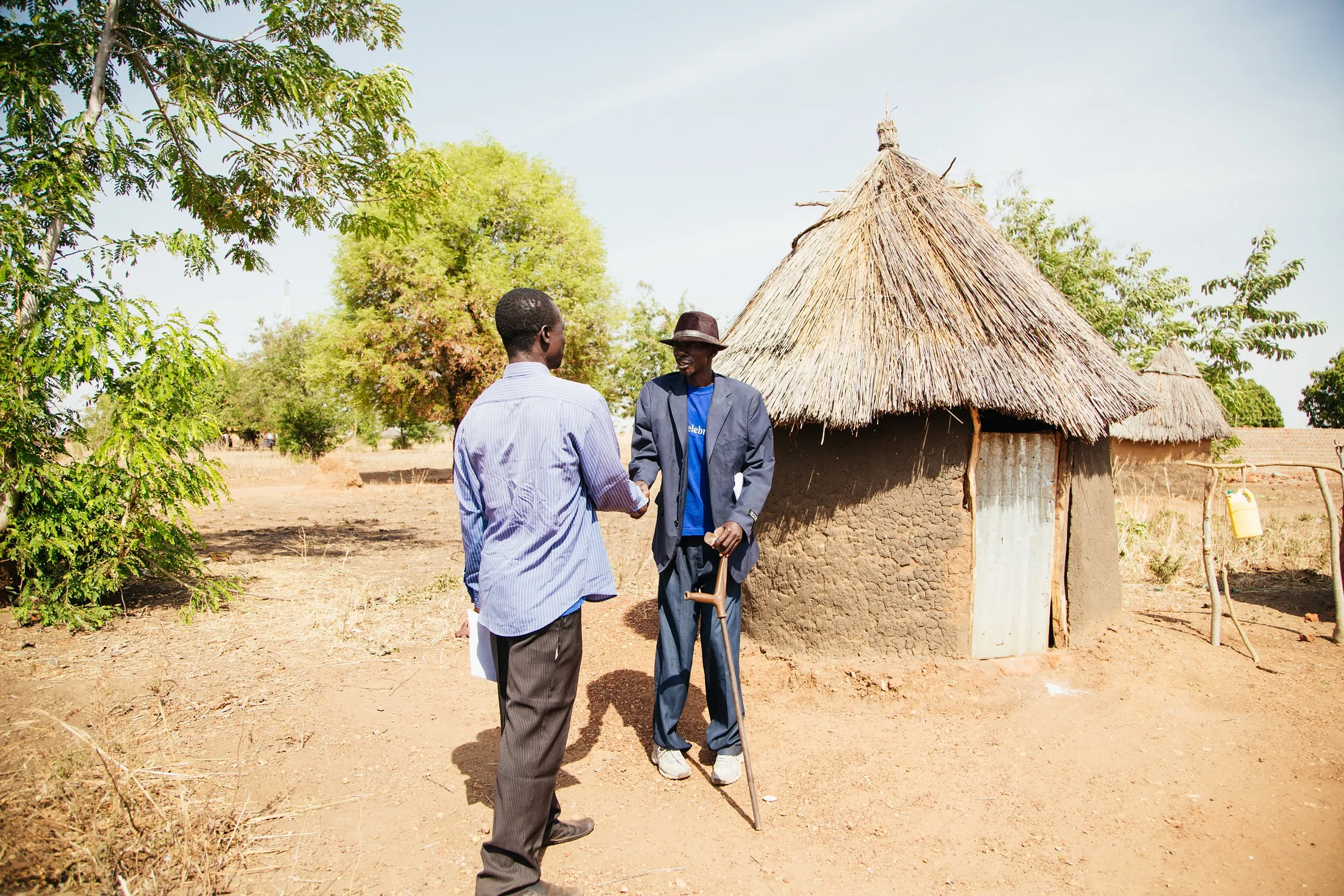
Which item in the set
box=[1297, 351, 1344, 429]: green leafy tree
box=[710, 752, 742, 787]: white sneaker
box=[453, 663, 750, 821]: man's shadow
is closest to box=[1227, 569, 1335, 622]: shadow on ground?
box=[453, 663, 750, 821]: man's shadow

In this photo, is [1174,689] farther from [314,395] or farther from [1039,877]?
[314,395]

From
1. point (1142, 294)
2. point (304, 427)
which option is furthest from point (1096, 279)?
point (304, 427)

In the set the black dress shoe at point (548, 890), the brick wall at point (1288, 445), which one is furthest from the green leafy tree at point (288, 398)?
the brick wall at point (1288, 445)

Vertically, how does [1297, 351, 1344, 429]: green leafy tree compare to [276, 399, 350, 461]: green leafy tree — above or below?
above

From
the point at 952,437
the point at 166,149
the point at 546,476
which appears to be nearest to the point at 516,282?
the point at 166,149

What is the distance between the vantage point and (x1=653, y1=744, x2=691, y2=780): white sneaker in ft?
10.9

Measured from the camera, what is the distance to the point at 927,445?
446 cm

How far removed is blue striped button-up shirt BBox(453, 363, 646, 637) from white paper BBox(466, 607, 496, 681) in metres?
0.11

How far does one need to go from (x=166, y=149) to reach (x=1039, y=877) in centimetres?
891

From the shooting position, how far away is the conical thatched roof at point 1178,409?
13.8 meters

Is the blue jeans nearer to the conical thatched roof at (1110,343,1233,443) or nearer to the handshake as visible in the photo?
the handshake

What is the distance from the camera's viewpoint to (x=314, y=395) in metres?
25.2

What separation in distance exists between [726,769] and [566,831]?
2.59ft

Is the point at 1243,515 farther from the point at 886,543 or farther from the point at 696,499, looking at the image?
the point at 696,499
